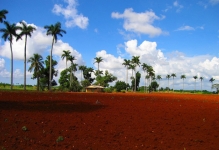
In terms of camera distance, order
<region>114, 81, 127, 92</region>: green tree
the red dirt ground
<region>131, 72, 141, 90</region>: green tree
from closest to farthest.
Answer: the red dirt ground < <region>114, 81, 127, 92</region>: green tree < <region>131, 72, 141, 90</region>: green tree

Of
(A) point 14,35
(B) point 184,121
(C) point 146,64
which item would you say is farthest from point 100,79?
(B) point 184,121

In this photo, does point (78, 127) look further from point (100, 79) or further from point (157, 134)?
point (100, 79)

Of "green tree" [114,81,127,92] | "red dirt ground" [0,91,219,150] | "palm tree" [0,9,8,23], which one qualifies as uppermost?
"palm tree" [0,9,8,23]

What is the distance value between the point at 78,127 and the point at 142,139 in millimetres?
3727

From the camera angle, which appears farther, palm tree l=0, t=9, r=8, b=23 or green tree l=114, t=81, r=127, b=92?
green tree l=114, t=81, r=127, b=92

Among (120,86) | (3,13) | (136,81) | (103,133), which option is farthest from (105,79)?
(103,133)

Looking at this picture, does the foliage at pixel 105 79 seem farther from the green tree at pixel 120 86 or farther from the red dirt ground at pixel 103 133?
the red dirt ground at pixel 103 133

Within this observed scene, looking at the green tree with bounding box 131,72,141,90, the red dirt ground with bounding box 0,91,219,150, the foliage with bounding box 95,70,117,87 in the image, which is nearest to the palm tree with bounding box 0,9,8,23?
the red dirt ground with bounding box 0,91,219,150

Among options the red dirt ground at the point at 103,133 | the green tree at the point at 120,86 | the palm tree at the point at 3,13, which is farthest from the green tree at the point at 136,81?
the red dirt ground at the point at 103,133

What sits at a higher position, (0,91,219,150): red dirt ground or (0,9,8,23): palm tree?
(0,9,8,23): palm tree

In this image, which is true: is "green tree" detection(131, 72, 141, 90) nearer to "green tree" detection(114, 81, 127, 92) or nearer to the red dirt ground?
"green tree" detection(114, 81, 127, 92)

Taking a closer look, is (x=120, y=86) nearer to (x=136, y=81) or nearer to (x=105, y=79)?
(x=105, y=79)

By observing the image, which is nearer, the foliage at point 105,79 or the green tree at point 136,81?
the foliage at point 105,79

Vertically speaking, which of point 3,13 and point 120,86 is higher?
point 3,13
